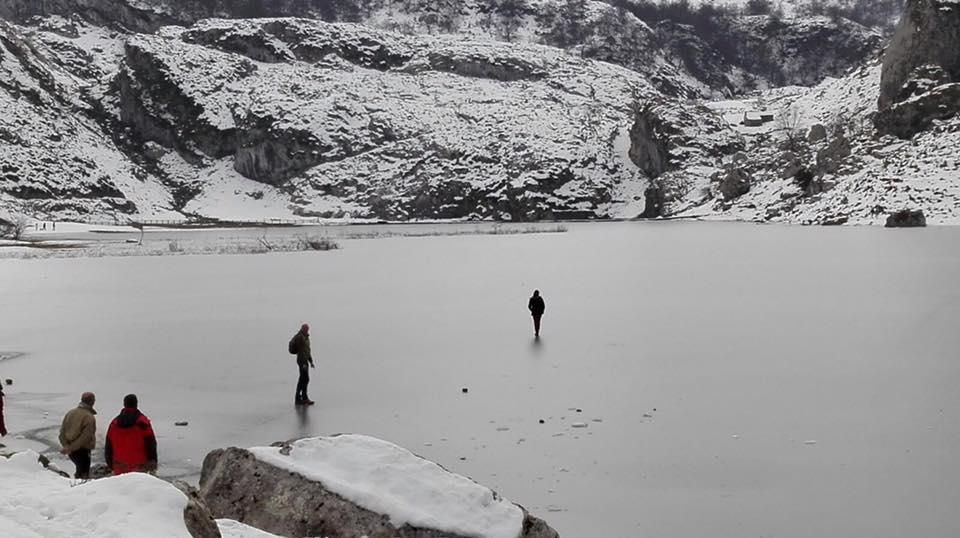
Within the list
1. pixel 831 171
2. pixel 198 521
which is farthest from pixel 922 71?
pixel 198 521

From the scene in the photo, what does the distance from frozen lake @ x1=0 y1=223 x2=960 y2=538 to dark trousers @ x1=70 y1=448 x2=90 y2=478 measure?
1.07m

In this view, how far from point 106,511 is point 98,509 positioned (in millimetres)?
64

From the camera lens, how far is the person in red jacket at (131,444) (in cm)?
882

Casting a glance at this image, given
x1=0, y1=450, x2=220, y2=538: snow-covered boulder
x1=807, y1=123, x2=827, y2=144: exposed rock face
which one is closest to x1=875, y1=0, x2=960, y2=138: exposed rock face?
x1=807, y1=123, x2=827, y2=144: exposed rock face

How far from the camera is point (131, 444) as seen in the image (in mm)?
8859

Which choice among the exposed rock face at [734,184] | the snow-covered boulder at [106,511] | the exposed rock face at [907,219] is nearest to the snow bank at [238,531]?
the snow-covered boulder at [106,511]

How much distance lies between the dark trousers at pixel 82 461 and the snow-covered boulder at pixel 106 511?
3.66m

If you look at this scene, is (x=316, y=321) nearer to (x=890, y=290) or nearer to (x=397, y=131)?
(x=890, y=290)

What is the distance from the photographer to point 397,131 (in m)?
118

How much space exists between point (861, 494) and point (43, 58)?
453ft

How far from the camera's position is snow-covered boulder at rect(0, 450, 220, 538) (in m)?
5.05

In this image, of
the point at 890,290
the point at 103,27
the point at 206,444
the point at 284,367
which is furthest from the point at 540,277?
the point at 103,27

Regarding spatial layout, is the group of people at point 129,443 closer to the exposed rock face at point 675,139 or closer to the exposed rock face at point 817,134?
the exposed rock face at point 817,134

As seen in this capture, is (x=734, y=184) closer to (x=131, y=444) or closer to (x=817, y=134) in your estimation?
(x=817, y=134)
